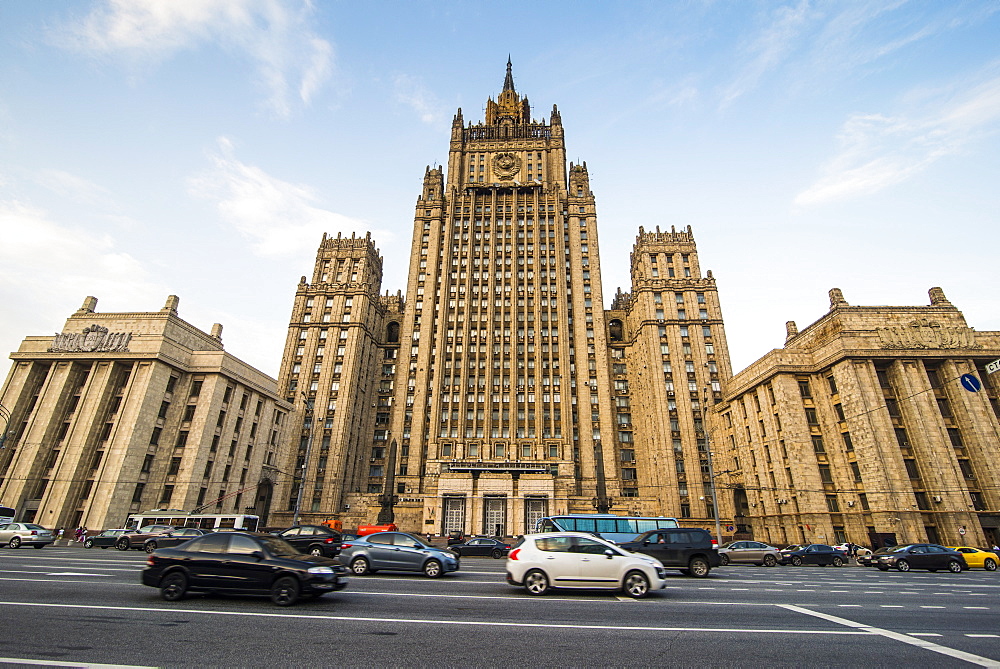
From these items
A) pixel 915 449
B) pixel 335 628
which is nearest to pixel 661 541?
pixel 335 628

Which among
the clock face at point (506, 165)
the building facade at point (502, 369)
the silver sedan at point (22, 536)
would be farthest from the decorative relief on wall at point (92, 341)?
the clock face at point (506, 165)

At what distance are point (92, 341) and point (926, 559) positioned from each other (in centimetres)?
7065

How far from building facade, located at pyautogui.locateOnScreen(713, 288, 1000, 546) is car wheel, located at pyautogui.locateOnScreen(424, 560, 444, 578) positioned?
1660 inches

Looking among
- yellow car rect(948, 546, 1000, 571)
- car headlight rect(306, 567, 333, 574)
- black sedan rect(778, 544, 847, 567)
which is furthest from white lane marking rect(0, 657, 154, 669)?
yellow car rect(948, 546, 1000, 571)

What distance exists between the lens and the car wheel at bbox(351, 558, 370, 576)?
55.9 ft

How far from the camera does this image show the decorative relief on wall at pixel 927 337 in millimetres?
47125

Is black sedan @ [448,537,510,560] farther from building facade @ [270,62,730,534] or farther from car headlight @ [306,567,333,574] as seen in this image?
building facade @ [270,62,730,534]

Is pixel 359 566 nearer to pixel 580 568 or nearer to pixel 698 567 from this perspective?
pixel 580 568

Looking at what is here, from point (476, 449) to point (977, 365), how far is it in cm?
5361

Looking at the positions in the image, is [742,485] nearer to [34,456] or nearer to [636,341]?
[636,341]

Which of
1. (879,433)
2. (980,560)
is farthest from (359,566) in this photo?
(879,433)

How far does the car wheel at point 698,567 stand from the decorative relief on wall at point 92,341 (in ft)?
182

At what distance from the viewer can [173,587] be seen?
10.8 metres

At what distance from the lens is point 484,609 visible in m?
10.7
